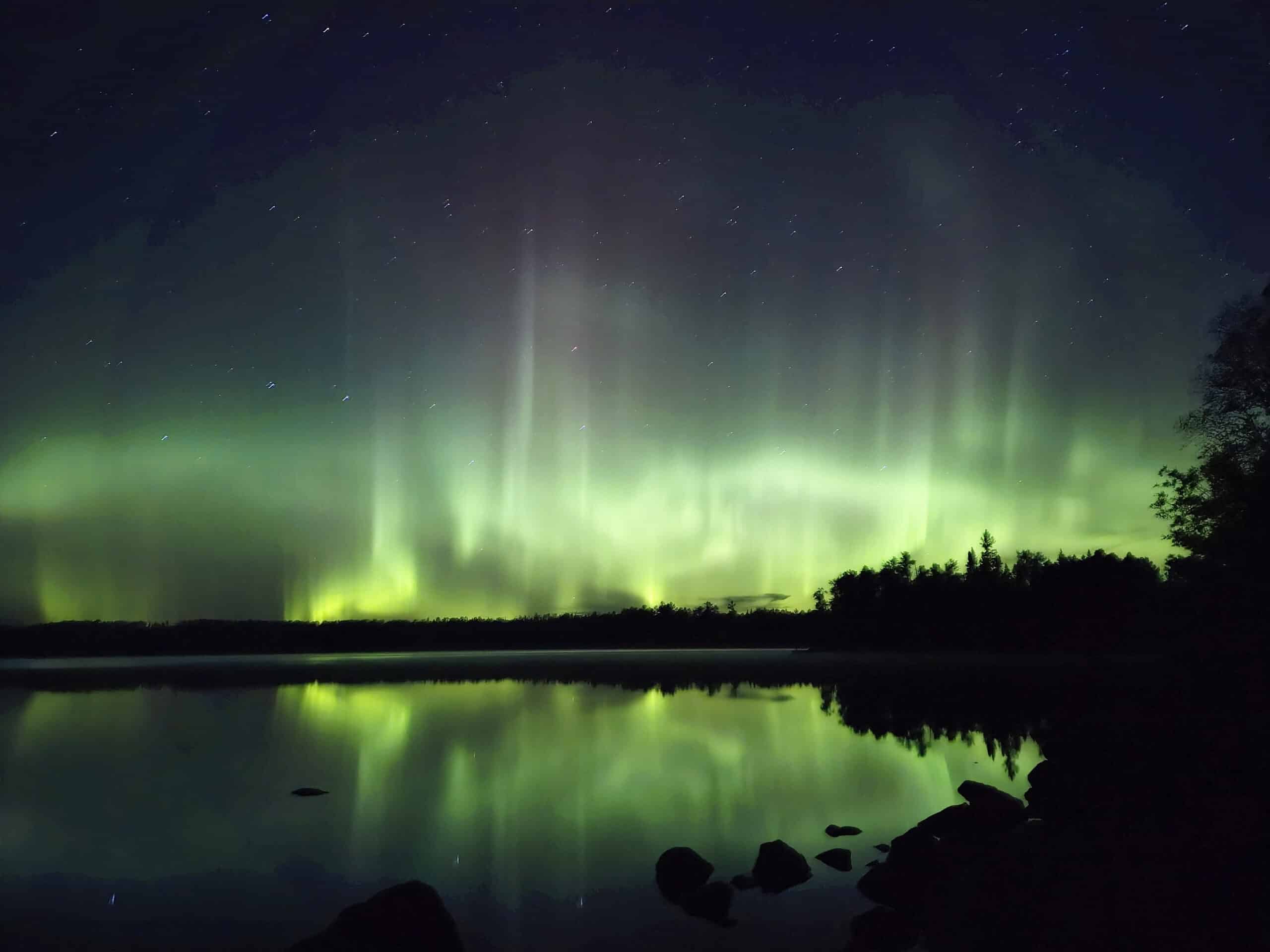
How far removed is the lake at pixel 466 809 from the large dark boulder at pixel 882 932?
382 mm

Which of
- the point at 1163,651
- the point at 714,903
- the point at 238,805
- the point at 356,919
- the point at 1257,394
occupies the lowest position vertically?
the point at 238,805

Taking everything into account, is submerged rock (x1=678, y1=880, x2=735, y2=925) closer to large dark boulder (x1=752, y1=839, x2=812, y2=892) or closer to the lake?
the lake

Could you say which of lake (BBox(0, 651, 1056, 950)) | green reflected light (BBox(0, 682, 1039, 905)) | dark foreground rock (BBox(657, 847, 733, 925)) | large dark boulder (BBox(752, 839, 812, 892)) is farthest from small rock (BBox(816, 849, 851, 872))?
dark foreground rock (BBox(657, 847, 733, 925))

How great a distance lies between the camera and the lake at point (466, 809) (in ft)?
52.3

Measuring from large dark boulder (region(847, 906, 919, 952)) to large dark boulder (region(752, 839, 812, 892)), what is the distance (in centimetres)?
250

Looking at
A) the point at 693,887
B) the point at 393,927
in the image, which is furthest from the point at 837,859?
the point at 393,927

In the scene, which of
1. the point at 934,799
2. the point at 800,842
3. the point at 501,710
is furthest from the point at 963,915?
the point at 501,710

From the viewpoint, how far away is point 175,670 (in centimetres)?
12469

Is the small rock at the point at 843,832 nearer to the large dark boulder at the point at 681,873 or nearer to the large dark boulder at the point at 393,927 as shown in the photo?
the large dark boulder at the point at 681,873

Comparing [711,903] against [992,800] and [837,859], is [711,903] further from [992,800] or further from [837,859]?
[992,800]

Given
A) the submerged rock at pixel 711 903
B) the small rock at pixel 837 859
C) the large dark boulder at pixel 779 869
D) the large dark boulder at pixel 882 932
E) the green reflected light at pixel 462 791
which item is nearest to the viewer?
the large dark boulder at pixel 882 932

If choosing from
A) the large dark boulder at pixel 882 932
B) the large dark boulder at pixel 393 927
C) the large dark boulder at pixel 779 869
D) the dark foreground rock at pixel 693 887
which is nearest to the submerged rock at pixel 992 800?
the large dark boulder at pixel 779 869

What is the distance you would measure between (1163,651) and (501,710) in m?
47.4

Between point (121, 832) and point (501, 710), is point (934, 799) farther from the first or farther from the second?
point (501, 710)
